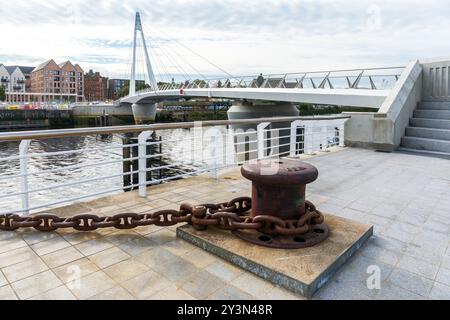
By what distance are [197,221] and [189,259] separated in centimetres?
33

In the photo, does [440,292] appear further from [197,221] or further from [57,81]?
[57,81]

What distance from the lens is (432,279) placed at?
2094 mm

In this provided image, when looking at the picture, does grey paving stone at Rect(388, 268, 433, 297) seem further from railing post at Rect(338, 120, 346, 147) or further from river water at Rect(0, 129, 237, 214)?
river water at Rect(0, 129, 237, 214)

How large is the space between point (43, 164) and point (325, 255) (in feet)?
67.4

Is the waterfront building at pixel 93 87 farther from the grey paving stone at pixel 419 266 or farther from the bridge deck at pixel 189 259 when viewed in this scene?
the grey paving stone at pixel 419 266

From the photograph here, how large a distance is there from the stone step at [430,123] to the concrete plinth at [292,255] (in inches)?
235

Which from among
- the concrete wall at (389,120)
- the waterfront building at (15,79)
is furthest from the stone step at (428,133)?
the waterfront building at (15,79)

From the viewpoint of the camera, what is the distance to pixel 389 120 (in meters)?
6.90

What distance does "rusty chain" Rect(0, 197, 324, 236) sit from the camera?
7.70 ft

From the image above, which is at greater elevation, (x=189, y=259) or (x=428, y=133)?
(x=428, y=133)

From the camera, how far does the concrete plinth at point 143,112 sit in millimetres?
Answer: 50875

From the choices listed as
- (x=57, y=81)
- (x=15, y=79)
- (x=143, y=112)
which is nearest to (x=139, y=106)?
(x=143, y=112)

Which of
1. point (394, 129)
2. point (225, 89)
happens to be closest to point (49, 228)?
point (394, 129)

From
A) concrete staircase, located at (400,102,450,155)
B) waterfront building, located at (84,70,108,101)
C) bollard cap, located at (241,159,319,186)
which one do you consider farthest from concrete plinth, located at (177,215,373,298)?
waterfront building, located at (84,70,108,101)
